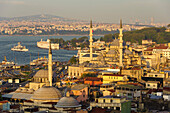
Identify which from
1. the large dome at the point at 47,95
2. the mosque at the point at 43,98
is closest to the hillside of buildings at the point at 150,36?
the mosque at the point at 43,98

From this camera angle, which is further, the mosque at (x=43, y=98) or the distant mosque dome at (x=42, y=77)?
the distant mosque dome at (x=42, y=77)

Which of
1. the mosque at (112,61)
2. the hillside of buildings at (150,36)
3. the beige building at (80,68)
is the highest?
the hillside of buildings at (150,36)

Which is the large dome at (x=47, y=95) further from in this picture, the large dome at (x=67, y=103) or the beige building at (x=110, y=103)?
the beige building at (x=110, y=103)

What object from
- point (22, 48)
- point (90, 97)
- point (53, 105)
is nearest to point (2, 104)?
point (53, 105)

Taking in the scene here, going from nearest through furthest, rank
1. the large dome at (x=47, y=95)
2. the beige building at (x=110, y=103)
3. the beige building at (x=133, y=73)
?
the beige building at (x=110, y=103)
the large dome at (x=47, y=95)
the beige building at (x=133, y=73)

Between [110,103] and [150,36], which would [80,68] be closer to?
[110,103]

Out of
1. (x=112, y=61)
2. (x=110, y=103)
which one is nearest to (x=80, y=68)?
(x=112, y=61)

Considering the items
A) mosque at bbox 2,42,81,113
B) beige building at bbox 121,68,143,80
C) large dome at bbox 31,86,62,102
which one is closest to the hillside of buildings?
beige building at bbox 121,68,143,80

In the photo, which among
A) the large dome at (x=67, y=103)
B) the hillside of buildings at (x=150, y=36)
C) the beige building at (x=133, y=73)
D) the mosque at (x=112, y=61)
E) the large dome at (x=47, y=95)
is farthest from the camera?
the hillside of buildings at (x=150, y=36)
